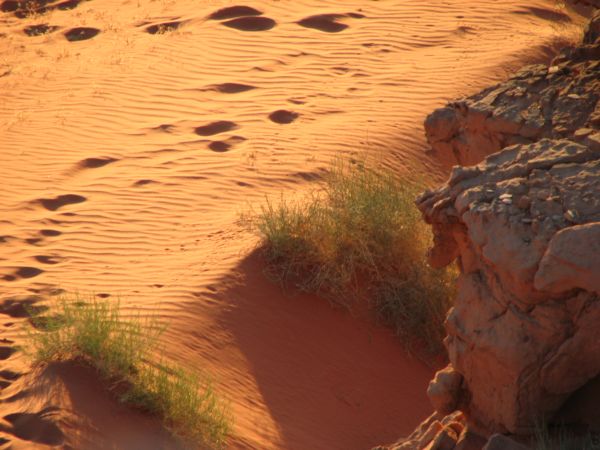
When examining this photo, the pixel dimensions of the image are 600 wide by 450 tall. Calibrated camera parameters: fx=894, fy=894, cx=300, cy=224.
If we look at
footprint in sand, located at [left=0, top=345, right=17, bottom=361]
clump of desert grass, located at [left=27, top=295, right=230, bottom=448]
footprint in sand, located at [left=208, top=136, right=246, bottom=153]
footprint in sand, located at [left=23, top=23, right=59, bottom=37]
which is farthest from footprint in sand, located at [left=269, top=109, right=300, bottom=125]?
footprint in sand, located at [left=0, top=345, right=17, bottom=361]

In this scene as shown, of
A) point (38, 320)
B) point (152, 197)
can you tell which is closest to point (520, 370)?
point (38, 320)

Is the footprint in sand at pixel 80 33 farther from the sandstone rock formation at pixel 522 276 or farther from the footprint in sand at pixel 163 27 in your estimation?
the sandstone rock formation at pixel 522 276

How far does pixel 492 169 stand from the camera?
4.39 meters

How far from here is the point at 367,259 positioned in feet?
20.8

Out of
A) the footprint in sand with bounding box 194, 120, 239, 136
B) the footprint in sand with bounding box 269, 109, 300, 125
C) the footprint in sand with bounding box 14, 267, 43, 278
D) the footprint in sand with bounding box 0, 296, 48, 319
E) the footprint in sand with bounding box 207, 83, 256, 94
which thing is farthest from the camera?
the footprint in sand with bounding box 207, 83, 256, 94

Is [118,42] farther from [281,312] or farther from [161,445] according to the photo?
[161,445]

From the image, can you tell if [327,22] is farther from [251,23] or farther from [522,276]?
[522,276]

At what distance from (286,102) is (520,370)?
5.96 m

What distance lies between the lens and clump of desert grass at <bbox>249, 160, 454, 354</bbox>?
6.30 m

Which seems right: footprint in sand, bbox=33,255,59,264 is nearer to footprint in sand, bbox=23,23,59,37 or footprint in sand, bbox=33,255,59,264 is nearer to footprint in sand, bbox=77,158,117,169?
footprint in sand, bbox=77,158,117,169

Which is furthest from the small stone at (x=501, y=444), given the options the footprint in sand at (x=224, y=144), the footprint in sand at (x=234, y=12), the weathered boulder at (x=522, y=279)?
the footprint in sand at (x=234, y=12)

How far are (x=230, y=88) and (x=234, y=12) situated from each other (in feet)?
8.26

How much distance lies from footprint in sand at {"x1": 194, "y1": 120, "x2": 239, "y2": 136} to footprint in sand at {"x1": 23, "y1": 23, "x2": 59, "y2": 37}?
4169 mm

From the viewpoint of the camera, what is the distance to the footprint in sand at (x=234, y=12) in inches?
476
